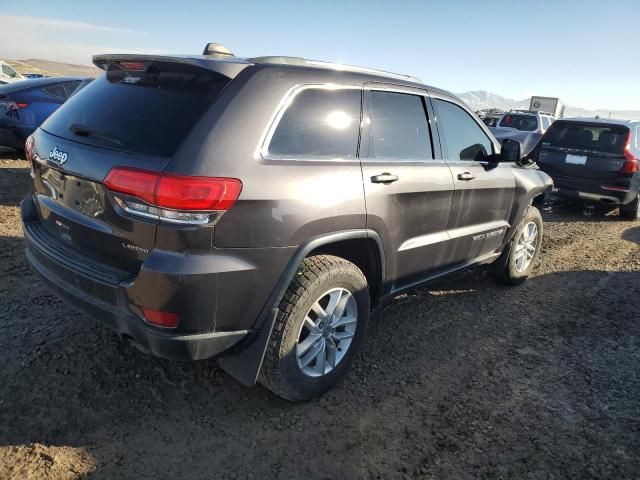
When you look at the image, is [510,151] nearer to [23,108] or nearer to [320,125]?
[320,125]

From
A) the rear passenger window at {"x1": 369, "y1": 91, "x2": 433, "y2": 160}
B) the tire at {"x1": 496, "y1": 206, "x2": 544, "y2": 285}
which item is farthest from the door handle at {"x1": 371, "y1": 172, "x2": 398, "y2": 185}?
the tire at {"x1": 496, "y1": 206, "x2": 544, "y2": 285}

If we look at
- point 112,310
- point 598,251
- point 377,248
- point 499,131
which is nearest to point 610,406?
point 377,248

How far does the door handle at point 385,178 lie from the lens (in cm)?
274

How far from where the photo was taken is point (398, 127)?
3.11m

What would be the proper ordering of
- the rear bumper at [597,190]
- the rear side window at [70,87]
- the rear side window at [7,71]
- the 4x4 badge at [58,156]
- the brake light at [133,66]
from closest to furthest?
1. the 4x4 badge at [58,156]
2. the brake light at [133,66]
3. the rear bumper at [597,190]
4. the rear side window at [70,87]
5. the rear side window at [7,71]

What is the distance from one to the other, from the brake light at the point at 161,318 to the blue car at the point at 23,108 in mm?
6354

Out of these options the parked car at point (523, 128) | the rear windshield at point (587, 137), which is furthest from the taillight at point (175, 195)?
the parked car at point (523, 128)

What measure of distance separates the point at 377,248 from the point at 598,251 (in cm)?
466

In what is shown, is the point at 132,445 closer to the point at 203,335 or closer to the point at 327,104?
the point at 203,335

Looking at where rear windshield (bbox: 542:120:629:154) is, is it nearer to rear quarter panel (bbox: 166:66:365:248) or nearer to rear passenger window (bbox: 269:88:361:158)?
rear passenger window (bbox: 269:88:361:158)

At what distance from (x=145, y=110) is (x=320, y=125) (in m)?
0.90

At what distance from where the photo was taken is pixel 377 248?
284cm

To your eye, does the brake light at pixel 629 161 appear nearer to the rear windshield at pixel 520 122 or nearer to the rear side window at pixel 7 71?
the rear windshield at pixel 520 122

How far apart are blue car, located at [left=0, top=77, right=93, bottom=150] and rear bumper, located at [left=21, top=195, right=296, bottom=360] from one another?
6.02m
